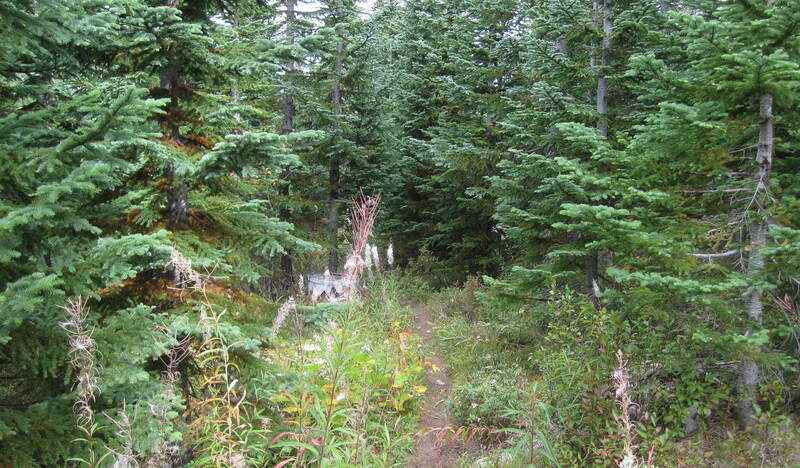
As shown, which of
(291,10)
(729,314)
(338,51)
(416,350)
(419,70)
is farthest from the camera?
(419,70)

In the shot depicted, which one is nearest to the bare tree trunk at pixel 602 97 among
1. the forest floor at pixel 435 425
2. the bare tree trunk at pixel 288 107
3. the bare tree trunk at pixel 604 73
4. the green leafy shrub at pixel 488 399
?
the bare tree trunk at pixel 604 73

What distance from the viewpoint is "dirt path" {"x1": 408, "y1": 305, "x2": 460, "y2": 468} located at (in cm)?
569

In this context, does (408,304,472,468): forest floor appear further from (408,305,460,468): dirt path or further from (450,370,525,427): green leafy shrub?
(450,370,525,427): green leafy shrub

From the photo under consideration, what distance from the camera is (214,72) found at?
470 centimetres

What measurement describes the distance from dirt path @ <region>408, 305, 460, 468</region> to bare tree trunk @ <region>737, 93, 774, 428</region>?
3.14m

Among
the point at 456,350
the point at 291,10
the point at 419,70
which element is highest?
the point at 291,10

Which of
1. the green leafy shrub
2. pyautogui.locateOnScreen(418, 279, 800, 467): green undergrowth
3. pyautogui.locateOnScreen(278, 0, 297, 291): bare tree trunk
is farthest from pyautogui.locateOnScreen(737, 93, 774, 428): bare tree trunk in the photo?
pyautogui.locateOnScreen(278, 0, 297, 291): bare tree trunk

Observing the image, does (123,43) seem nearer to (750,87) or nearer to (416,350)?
(750,87)

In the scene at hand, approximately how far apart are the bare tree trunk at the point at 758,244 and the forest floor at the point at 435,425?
3106mm

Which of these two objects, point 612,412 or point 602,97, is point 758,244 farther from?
point 602,97

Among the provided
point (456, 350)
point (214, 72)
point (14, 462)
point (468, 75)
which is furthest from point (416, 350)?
point (468, 75)

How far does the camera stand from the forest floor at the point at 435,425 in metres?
5.62

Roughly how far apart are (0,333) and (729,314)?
558cm

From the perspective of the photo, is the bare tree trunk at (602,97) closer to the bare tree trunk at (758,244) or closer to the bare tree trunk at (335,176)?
the bare tree trunk at (758,244)
